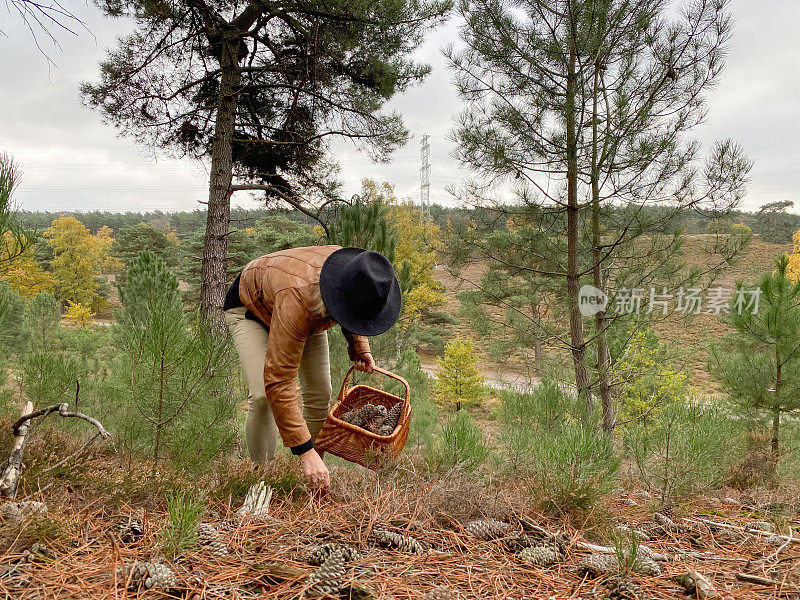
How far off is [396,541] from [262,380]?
1076mm

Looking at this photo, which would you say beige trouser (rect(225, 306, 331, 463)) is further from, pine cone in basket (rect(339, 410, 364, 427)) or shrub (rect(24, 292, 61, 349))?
shrub (rect(24, 292, 61, 349))

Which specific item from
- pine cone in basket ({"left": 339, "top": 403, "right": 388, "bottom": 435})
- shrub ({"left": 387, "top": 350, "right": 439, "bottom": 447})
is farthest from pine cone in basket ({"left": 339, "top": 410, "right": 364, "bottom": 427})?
shrub ({"left": 387, "top": 350, "right": 439, "bottom": 447})

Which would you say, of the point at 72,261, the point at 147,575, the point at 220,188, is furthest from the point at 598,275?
the point at 72,261

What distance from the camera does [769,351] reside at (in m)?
6.96

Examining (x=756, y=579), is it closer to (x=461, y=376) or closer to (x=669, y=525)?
(x=669, y=525)

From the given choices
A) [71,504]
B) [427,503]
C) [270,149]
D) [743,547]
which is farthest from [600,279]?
[71,504]

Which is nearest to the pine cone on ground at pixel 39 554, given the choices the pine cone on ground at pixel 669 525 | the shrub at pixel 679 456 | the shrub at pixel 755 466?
the pine cone on ground at pixel 669 525

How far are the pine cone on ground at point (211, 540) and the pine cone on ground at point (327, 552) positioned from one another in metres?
0.24

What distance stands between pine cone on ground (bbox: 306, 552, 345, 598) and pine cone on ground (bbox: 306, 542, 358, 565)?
0.04m

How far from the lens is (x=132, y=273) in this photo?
4.07 m

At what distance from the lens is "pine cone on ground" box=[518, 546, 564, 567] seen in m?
1.36

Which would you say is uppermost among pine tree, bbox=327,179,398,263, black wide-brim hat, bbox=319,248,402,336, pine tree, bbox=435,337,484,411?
pine tree, bbox=327,179,398,263

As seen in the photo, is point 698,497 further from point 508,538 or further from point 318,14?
point 318,14

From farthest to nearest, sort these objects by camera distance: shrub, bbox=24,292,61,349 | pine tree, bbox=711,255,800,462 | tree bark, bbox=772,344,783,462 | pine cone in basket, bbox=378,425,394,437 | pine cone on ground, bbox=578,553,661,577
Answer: shrub, bbox=24,292,61,349 → tree bark, bbox=772,344,783,462 → pine tree, bbox=711,255,800,462 → pine cone in basket, bbox=378,425,394,437 → pine cone on ground, bbox=578,553,661,577
